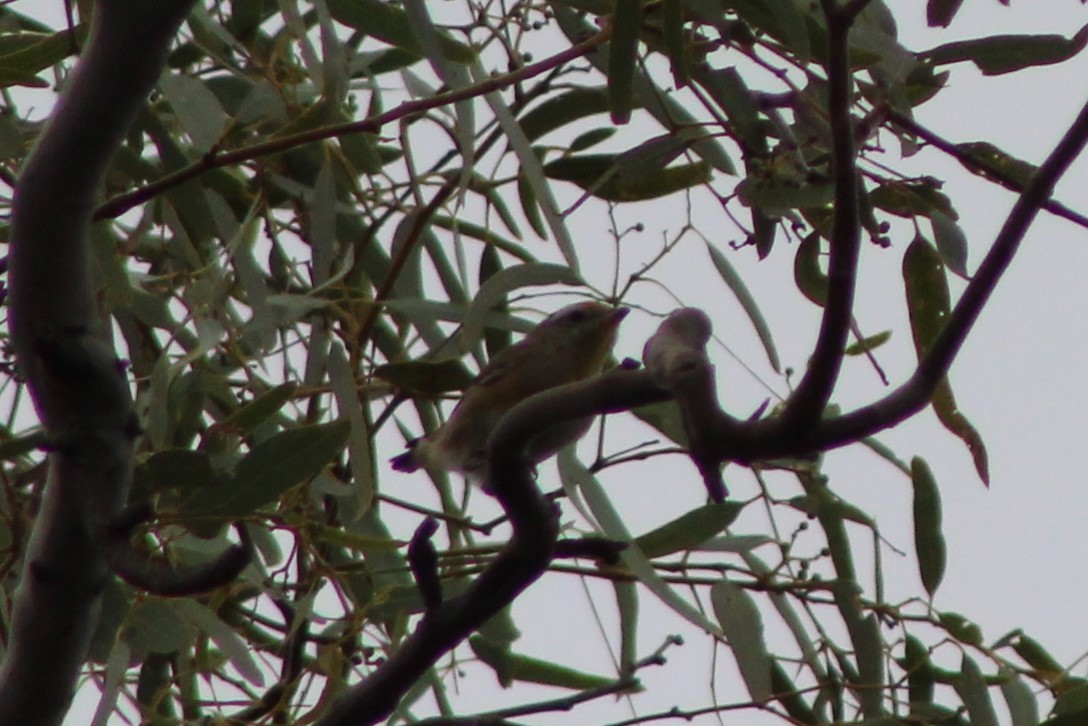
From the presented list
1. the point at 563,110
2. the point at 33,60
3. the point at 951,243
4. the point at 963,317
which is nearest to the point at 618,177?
the point at 563,110

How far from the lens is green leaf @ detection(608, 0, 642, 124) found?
2.90 ft

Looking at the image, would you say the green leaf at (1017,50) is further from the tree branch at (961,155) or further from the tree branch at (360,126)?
the tree branch at (360,126)

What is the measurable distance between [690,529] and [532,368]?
161mm

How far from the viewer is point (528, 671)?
1299 mm

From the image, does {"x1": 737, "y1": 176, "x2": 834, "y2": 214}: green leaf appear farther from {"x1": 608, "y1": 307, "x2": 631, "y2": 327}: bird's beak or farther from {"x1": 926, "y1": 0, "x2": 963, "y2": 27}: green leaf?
{"x1": 608, "y1": 307, "x2": 631, "y2": 327}: bird's beak

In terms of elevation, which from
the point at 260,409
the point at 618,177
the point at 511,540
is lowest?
the point at 511,540

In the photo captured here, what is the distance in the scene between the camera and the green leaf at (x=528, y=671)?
4.15 feet

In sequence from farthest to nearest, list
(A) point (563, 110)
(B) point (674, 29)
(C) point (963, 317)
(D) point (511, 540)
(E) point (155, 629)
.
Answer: (A) point (563, 110), (E) point (155, 629), (B) point (674, 29), (D) point (511, 540), (C) point (963, 317)

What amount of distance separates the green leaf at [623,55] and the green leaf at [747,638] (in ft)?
1.24

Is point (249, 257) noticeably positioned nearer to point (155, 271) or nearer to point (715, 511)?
point (155, 271)

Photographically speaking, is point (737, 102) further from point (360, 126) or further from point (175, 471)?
point (175, 471)

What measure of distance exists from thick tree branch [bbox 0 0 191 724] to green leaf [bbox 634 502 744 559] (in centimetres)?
43

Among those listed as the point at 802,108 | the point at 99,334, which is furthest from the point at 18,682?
the point at 802,108

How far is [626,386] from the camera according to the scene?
61 cm
